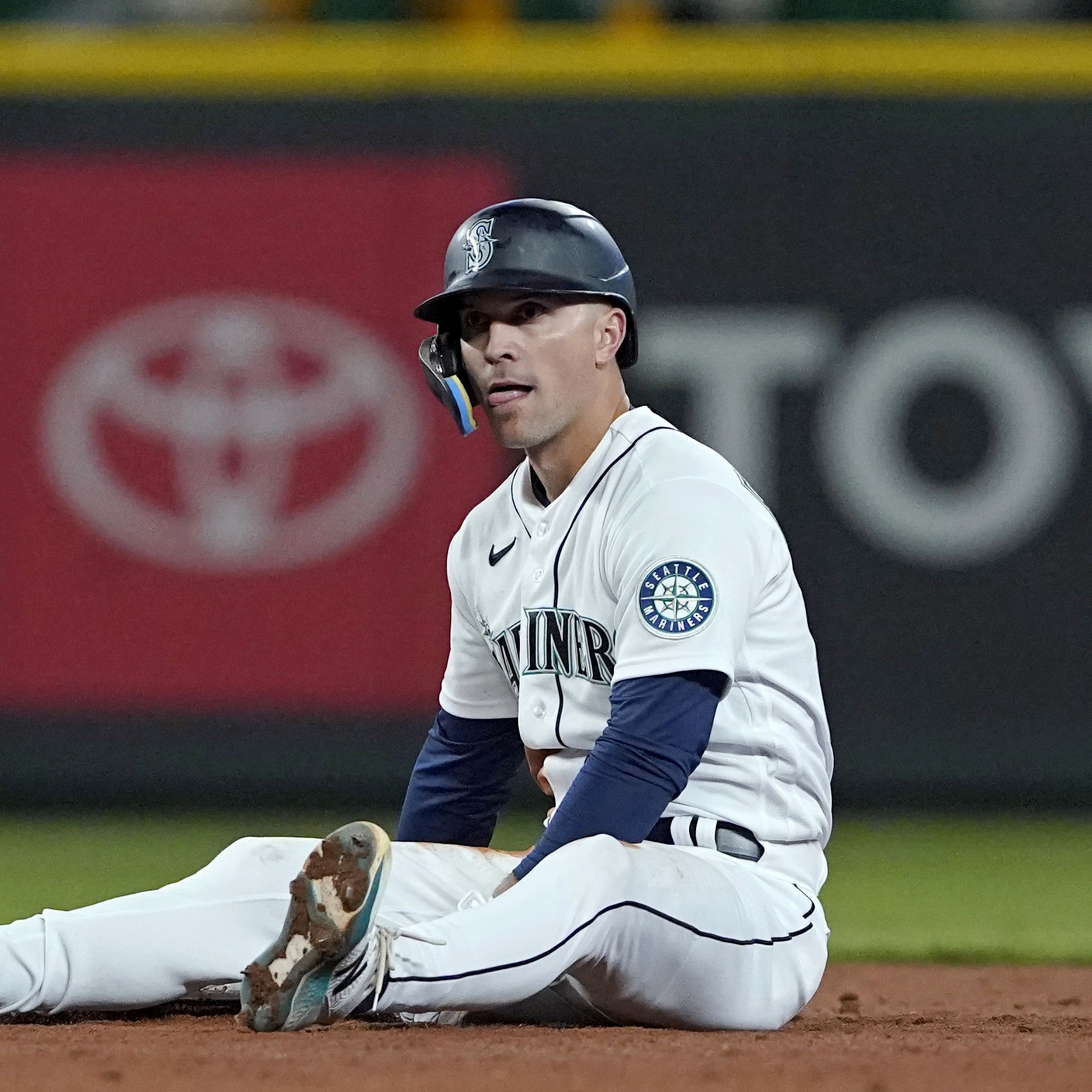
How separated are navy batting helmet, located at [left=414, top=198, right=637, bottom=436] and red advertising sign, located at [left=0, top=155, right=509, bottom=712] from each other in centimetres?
394

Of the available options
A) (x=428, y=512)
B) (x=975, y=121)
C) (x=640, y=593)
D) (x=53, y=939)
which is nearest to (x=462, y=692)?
(x=640, y=593)

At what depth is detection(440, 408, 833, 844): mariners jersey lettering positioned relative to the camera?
325cm

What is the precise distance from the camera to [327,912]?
2.81 meters

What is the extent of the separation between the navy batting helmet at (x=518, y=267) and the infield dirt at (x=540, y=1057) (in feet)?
3.54

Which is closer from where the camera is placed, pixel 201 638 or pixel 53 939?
pixel 53 939

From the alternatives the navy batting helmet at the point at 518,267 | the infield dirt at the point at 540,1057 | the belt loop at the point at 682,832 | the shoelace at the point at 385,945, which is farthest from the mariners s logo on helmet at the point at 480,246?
the infield dirt at the point at 540,1057

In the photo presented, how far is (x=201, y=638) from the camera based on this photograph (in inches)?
300

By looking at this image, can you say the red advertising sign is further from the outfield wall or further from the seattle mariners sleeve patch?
the seattle mariners sleeve patch

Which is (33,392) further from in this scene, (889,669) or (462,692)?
(462,692)

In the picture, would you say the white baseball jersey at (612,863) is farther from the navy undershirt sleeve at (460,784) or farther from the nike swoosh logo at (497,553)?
the navy undershirt sleeve at (460,784)

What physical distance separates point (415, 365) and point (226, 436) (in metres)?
0.74

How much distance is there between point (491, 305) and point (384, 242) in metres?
4.28

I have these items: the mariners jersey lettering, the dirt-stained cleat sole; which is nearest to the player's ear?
the mariners jersey lettering

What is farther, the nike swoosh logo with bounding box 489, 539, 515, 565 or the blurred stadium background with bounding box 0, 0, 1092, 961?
the blurred stadium background with bounding box 0, 0, 1092, 961
